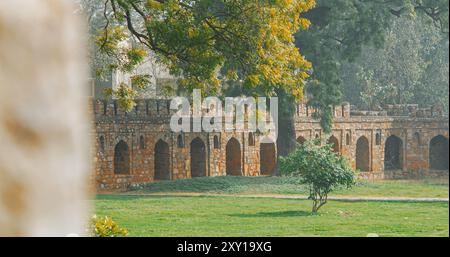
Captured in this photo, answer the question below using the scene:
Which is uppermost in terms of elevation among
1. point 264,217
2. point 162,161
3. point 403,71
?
point 403,71

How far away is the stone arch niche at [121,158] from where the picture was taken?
27.0 m

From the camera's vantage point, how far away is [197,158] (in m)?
28.9

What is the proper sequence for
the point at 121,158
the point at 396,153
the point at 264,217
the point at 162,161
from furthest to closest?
1. the point at 396,153
2. the point at 162,161
3. the point at 121,158
4. the point at 264,217

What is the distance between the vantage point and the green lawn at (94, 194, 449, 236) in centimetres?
1739

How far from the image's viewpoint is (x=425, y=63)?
35219 millimetres

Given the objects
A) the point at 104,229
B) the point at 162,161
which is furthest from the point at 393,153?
the point at 104,229

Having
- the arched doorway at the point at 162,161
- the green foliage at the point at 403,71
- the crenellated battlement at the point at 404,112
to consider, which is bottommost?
the arched doorway at the point at 162,161

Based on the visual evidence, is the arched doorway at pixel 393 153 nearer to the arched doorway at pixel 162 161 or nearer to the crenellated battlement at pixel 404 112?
the crenellated battlement at pixel 404 112

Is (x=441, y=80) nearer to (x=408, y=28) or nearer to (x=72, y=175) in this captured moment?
(x=408, y=28)

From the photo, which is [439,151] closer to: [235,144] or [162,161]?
[235,144]

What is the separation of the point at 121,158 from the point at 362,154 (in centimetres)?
1078

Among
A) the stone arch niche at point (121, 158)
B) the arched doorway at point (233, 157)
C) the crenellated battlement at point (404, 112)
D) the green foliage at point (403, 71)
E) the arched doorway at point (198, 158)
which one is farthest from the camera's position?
the green foliage at point (403, 71)

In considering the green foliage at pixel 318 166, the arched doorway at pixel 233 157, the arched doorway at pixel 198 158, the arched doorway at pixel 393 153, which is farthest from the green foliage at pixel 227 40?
the arched doorway at pixel 393 153
